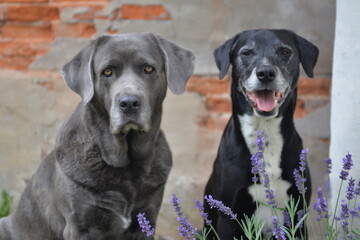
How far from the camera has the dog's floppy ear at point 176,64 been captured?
3.77 metres

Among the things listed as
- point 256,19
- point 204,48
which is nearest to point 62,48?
point 204,48

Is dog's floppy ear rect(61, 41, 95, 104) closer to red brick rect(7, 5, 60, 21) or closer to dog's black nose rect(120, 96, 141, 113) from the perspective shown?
dog's black nose rect(120, 96, 141, 113)

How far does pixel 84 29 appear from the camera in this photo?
218 inches

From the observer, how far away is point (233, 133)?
13.5ft

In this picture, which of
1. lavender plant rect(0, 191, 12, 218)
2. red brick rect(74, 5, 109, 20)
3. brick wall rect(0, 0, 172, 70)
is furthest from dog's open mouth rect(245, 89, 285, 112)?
lavender plant rect(0, 191, 12, 218)

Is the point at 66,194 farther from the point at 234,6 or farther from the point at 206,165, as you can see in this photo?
the point at 234,6

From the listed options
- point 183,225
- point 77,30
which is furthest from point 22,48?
point 183,225

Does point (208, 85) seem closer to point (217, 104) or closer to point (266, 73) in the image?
point (217, 104)

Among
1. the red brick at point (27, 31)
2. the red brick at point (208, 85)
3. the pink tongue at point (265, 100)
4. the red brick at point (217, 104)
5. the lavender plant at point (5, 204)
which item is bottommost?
the lavender plant at point (5, 204)

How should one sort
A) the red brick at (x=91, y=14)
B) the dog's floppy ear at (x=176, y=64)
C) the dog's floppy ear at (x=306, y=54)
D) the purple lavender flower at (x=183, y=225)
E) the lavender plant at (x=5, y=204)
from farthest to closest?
the lavender plant at (x=5, y=204), the red brick at (x=91, y=14), the dog's floppy ear at (x=306, y=54), the dog's floppy ear at (x=176, y=64), the purple lavender flower at (x=183, y=225)

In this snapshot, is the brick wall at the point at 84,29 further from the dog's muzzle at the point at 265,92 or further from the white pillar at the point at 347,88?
the dog's muzzle at the point at 265,92

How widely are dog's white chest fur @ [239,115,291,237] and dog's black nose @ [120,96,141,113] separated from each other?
786 millimetres

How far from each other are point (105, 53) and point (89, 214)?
0.86 meters

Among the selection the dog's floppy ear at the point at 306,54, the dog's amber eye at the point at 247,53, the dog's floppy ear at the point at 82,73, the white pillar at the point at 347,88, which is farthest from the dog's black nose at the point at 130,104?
the white pillar at the point at 347,88
